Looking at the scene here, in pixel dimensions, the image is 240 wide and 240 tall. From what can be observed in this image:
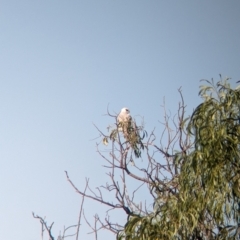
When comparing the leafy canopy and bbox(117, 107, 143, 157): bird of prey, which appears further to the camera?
bbox(117, 107, 143, 157): bird of prey

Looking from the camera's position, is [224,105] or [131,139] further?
[131,139]

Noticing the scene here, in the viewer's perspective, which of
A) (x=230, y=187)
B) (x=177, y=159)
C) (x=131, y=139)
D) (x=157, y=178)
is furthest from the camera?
(x=131, y=139)

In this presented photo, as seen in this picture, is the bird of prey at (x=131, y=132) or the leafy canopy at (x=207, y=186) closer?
the leafy canopy at (x=207, y=186)

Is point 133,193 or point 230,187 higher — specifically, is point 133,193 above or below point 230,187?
above

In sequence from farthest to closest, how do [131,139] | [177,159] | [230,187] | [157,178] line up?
[131,139] < [157,178] < [177,159] < [230,187]

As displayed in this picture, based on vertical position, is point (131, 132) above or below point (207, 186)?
above

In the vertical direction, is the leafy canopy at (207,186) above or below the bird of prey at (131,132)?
below

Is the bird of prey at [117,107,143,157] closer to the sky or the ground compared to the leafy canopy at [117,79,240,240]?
closer to the sky

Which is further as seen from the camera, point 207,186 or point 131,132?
point 131,132

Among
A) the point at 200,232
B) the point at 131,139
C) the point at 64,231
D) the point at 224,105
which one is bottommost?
the point at 200,232

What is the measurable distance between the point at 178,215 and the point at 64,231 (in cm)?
87

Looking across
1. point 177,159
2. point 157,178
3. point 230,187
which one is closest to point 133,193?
point 157,178

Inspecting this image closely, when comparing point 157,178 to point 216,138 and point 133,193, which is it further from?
point 216,138

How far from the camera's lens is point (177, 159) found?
4438mm
